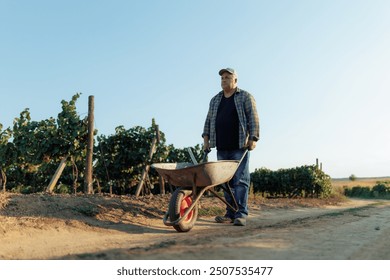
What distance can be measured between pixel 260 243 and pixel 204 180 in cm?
150

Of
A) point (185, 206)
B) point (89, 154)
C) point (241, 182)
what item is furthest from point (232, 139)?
point (89, 154)

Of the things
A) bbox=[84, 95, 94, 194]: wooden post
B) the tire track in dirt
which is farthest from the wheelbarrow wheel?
bbox=[84, 95, 94, 194]: wooden post

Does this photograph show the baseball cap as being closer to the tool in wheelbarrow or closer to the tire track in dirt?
the tool in wheelbarrow

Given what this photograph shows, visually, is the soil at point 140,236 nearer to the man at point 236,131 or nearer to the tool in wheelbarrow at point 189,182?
the tool in wheelbarrow at point 189,182

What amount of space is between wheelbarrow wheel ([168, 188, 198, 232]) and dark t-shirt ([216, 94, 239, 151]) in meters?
1.01

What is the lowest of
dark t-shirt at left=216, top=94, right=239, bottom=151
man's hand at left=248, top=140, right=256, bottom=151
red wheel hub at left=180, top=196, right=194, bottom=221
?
red wheel hub at left=180, top=196, right=194, bottom=221

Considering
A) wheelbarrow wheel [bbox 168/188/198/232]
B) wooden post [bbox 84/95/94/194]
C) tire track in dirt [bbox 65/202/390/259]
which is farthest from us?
wooden post [bbox 84/95/94/194]

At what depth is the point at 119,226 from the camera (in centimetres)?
473

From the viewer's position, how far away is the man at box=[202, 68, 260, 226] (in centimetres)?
518

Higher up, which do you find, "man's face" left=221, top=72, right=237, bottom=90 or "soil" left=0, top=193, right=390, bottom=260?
"man's face" left=221, top=72, right=237, bottom=90

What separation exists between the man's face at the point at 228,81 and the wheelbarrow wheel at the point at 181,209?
1.62m
